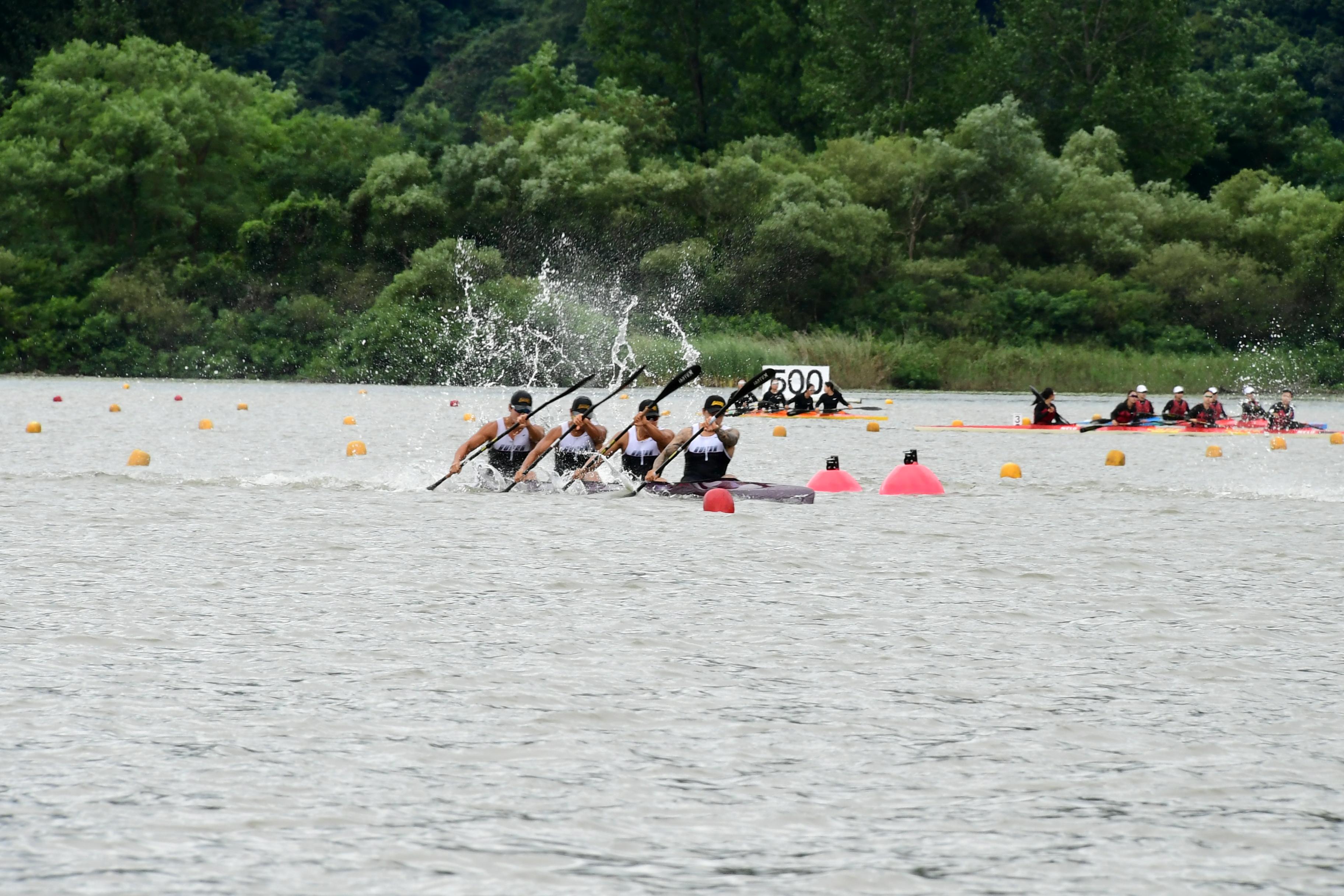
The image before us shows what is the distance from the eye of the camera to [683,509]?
17.3m

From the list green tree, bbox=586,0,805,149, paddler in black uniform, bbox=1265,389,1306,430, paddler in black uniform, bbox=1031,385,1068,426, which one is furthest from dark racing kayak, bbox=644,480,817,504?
green tree, bbox=586,0,805,149

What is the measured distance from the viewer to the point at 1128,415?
31.2 m

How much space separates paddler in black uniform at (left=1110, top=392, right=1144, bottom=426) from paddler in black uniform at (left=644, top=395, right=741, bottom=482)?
14273 mm

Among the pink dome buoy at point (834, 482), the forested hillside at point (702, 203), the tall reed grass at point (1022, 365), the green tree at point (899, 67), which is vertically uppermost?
the green tree at point (899, 67)

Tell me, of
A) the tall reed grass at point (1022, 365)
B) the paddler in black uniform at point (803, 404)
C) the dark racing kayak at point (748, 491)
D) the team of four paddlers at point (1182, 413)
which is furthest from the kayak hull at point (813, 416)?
the dark racing kayak at point (748, 491)

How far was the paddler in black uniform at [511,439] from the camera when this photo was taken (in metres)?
19.0

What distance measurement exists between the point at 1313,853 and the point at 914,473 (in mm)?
13674

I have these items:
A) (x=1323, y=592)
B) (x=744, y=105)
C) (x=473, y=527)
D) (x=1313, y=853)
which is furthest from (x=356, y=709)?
(x=744, y=105)

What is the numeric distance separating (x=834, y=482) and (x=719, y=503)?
261 centimetres

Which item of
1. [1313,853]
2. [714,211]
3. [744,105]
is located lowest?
[1313,853]

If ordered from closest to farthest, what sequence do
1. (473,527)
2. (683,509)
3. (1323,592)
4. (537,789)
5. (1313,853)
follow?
(1313,853) < (537,789) < (1323,592) < (473,527) < (683,509)

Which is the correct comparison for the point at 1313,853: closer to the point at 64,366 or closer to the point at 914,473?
the point at 914,473

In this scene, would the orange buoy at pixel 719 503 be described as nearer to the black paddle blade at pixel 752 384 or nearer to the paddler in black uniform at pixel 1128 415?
the black paddle blade at pixel 752 384

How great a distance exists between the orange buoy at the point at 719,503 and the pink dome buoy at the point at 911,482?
8.40 feet
